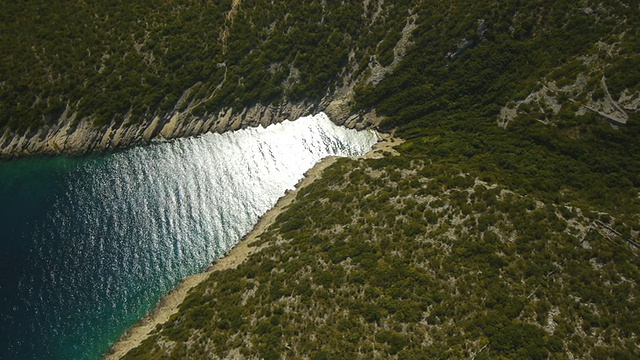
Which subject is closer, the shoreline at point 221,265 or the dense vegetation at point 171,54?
the shoreline at point 221,265

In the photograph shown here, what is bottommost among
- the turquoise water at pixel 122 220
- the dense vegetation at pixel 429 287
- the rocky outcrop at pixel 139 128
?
the dense vegetation at pixel 429 287

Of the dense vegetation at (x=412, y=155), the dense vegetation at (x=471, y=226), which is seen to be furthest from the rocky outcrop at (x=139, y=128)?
the dense vegetation at (x=471, y=226)

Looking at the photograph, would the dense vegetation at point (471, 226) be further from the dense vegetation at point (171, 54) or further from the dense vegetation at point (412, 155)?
the dense vegetation at point (171, 54)

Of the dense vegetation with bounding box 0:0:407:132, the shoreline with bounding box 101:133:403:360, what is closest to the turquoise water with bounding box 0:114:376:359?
the shoreline with bounding box 101:133:403:360

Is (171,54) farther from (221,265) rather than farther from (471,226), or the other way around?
(471,226)

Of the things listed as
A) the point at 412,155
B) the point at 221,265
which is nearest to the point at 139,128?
the point at 221,265

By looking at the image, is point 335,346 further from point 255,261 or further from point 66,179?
point 66,179
